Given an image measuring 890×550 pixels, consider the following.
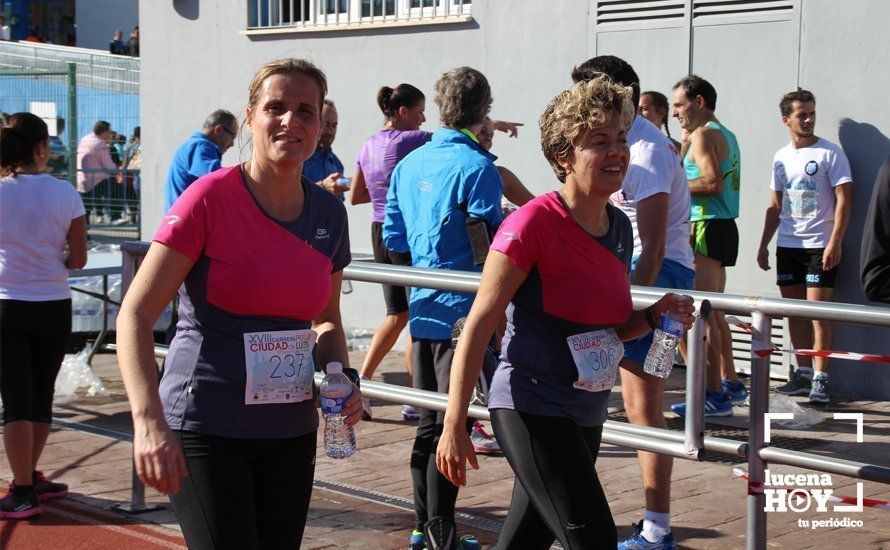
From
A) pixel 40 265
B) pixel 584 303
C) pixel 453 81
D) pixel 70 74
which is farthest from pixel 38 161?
pixel 70 74

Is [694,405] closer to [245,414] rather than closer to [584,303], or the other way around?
[584,303]

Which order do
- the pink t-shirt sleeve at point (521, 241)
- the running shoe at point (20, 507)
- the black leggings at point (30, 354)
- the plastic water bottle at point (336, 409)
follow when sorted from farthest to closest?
the black leggings at point (30, 354), the running shoe at point (20, 507), the pink t-shirt sleeve at point (521, 241), the plastic water bottle at point (336, 409)

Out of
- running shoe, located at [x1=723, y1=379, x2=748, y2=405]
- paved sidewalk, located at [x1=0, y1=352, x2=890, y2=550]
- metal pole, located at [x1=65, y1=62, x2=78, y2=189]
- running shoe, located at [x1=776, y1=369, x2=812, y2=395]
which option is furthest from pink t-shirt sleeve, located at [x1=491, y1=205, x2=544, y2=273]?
metal pole, located at [x1=65, y1=62, x2=78, y2=189]

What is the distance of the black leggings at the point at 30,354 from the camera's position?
623 cm

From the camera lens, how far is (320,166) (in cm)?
934

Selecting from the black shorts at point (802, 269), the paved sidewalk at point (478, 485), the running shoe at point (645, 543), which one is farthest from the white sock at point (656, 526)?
the black shorts at point (802, 269)

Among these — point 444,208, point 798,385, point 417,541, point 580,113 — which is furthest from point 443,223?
point 798,385

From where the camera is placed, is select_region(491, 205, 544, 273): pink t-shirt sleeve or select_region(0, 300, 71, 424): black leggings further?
select_region(0, 300, 71, 424): black leggings

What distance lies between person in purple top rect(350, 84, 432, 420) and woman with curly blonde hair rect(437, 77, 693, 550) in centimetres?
414

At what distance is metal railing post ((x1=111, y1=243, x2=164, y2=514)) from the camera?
5.91 m

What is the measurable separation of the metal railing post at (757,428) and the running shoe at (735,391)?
399cm

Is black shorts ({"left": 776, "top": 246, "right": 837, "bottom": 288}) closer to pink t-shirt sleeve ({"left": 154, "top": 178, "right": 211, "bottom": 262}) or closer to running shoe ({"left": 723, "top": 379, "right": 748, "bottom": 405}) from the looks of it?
running shoe ({"left": 723, "top": 379, "right": 748, "bottom": 405})

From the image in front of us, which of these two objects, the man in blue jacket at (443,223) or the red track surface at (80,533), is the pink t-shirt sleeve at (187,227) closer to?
the man in blue jacket at (443,223)

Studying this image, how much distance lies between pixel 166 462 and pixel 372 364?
5.01m
